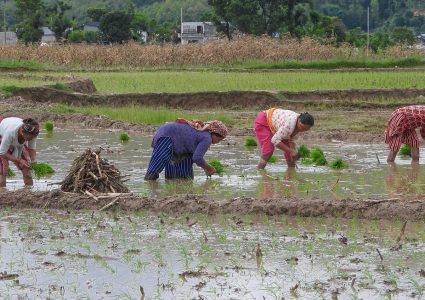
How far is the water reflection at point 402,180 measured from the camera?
9.15 metres

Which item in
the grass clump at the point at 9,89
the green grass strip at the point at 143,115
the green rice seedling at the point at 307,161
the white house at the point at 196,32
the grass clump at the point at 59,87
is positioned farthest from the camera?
the white house at the point at 196,32

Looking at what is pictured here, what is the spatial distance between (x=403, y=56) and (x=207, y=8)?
51132 mm

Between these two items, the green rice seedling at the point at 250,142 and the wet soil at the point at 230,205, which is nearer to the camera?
the wet soil at the point at 230,205

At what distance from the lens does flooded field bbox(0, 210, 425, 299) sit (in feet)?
18.4

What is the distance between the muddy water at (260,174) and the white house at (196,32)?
40.8m

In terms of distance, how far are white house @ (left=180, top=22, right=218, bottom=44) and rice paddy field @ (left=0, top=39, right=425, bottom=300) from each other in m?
38.2

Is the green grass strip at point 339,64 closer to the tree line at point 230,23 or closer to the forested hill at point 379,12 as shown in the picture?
the tree line at point 230,23

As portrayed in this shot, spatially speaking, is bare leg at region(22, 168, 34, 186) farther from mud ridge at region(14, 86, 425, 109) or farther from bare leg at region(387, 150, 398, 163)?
mud ridge at region(14, 86, 425, 109)

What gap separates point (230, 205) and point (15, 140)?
8.12ft

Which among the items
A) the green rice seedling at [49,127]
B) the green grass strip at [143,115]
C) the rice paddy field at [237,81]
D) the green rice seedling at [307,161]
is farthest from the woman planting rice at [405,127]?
the rice paddy field at [237,81]

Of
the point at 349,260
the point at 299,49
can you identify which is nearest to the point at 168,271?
the point at 349,260

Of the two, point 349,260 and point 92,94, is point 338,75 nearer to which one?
point 92,94

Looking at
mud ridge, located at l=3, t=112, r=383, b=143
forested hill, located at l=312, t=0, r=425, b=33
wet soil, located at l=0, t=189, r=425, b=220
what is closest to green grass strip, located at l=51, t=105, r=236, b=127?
mud ridge, located at l=3, t=112, r=383, b=143

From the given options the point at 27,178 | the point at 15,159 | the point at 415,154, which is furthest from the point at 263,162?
the point at 15,159
